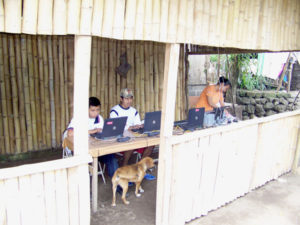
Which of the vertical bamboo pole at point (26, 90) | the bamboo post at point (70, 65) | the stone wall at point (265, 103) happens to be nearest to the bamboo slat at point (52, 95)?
the bamboo post at point (70, 65)

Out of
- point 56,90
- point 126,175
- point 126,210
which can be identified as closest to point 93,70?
point 56,90

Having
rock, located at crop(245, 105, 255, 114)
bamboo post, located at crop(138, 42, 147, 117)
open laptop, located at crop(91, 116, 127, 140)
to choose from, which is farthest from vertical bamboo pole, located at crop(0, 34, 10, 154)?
rock, located at crop(245, 105, 255, 114)

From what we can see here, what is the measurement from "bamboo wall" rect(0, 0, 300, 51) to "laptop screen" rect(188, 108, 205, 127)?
48.9 inches

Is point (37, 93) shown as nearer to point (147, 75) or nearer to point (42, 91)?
point (42, 91)

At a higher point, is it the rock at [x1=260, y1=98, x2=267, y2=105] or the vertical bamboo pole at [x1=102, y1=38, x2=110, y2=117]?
the vertical bamboo pole at [x1=102, y1=38, x2=110, y2=117]

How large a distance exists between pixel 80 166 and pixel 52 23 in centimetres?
121

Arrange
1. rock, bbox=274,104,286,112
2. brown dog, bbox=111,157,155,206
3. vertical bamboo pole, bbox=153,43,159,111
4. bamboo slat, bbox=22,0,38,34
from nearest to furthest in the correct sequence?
bamboo slat, bbox=22,0,38,34 → brown dog, bbox=111,157,155,206 → vertical bamboo pole, bbox=153,43,159,111 → rock, bbox=274,104,286,112

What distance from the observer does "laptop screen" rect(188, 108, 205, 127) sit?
4.10 meters

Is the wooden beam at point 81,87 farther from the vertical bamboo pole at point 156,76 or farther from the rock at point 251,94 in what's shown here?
the rock at point 251,94

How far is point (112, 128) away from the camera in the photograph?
3547 millimetres

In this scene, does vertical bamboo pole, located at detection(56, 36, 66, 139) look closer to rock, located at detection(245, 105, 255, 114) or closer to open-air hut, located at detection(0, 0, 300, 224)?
open-air hut, located at detection(0, 0, 300, 224)

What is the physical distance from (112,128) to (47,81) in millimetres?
2424

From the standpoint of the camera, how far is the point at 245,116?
9594 millimetres

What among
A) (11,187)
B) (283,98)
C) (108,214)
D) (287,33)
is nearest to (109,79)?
(108,214)
